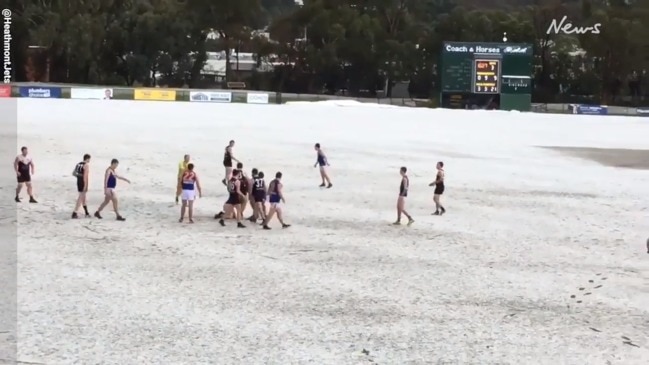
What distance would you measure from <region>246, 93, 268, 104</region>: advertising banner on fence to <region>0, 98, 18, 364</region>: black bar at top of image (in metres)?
36.7

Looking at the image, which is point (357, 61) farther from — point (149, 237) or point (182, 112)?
point (149, 237)

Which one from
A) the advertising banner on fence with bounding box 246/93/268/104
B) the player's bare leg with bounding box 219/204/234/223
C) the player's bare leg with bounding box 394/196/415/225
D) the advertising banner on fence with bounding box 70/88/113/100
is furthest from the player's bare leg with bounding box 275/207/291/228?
the advertising banner on fence with bounding box 246/93/268/104

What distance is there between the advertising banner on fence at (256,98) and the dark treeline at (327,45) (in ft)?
63.5

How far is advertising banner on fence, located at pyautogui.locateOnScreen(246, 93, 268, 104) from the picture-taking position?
72.1m

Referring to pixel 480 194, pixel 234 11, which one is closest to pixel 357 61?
pixel 234 11

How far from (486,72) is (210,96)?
22534mm

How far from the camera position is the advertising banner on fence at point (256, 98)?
72125 mm

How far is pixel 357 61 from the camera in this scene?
91.6m

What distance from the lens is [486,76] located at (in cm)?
6900

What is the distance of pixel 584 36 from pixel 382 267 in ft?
261

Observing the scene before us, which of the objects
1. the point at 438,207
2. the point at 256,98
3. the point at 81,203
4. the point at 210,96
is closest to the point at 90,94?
the point at 210,96

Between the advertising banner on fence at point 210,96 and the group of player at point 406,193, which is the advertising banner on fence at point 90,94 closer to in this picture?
the advertising banner on fence at point 210,96

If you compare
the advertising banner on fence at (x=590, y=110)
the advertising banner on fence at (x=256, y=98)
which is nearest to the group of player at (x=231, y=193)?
the advertising banner on fence at (x=256, y=98)

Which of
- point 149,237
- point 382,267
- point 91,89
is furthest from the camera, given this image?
point 91,89
